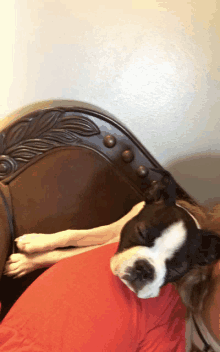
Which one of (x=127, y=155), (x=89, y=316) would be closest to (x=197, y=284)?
(x=89, y=316)

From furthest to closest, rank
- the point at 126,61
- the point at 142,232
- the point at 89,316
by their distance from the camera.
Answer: the point at 126,61 < the point at 142,232 < the point at 89,316

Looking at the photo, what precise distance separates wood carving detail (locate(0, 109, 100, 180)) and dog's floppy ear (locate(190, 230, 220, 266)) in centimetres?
51

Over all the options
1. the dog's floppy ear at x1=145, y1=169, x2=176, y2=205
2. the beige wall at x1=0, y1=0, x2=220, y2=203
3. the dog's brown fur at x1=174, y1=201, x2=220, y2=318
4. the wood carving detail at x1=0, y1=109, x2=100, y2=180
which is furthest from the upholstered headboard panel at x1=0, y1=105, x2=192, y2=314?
the dog's brown fur at x1=174, y1=201, x2=220, y2=318

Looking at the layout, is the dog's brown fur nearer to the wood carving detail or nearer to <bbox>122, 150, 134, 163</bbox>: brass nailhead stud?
<bbox>122, 150, 134, 163</bbox>: brass nailhead stud

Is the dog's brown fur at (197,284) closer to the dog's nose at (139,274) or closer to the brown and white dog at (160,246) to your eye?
the brown and white dog at (160,246)

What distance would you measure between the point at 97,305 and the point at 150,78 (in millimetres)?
802

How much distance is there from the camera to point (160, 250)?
811 millimetres

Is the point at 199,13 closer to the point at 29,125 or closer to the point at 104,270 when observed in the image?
the point at 29,125

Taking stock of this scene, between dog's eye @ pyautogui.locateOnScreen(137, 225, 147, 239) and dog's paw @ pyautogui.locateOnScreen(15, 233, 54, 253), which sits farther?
dog's paw @ pyautogui.locateOnScreen(15, 233, 54, 253)

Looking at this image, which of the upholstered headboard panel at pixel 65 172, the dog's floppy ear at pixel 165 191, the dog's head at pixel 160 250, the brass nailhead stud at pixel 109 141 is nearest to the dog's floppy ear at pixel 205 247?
the dog's head at pixel 160 250

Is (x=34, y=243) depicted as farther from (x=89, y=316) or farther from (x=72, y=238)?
(x=89, y=316)

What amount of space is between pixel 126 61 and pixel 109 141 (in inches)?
11.9

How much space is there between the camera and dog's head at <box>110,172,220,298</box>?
78cm

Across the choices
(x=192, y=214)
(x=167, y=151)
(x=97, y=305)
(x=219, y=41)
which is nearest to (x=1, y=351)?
(x=97, y=305)
